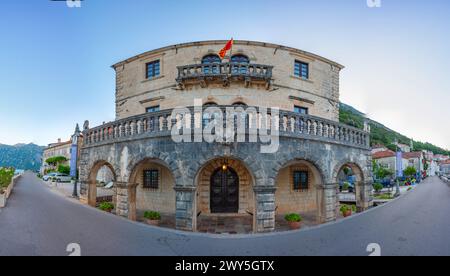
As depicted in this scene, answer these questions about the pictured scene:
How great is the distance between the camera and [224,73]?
44.1 feet

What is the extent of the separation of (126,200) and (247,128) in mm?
6792

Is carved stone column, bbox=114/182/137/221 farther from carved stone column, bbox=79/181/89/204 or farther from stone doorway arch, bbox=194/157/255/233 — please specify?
carved stone column, bbox=79/181/89/204

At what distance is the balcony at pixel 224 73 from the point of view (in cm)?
1346

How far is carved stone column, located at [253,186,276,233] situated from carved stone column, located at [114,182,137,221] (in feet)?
19.8

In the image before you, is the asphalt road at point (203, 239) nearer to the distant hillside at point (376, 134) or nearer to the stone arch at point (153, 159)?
the stone arch at point (153, 159)

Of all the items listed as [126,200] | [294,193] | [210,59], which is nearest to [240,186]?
[294,193]

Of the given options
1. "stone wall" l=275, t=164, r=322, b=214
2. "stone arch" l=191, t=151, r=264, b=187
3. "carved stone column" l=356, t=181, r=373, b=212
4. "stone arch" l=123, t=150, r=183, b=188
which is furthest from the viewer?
"stone wall" l=275, t=164, r=322, b=214

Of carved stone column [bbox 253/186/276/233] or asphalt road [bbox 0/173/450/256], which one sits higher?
carved stone column [bbox 253/186/276/233]

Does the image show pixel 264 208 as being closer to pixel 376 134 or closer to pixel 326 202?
pixel 326 202

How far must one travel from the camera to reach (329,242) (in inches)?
271

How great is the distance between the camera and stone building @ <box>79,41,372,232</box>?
8.70 m

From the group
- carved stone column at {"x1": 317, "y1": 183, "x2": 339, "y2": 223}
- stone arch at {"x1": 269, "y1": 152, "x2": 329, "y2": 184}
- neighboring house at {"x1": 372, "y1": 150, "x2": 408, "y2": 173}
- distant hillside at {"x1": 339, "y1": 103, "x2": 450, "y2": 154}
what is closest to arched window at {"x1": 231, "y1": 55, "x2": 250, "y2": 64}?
stone arch at {"x1": 269, "y1": 152, "x2": 329, "y2": 184}
